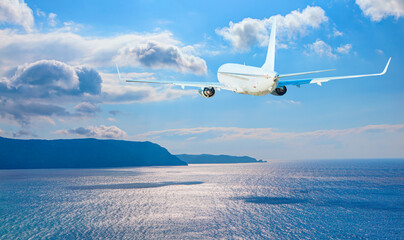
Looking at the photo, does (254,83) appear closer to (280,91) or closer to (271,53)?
(280,91)

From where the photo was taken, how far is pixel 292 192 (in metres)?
158

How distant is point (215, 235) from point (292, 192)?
88.6 metres

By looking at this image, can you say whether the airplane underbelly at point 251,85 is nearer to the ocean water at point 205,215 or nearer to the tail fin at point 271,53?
the tail fin at point 271,53

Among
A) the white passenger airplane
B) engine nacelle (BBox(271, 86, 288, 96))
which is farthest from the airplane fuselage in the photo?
engine nacelle (BBox(271, 86, 288, 96))

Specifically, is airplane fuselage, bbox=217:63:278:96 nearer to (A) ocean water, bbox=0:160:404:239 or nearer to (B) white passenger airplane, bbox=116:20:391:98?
(B) white passenger airplane, bbox=116:20:391:98

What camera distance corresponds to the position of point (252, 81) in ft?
147

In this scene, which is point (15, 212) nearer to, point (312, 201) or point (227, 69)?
point (227, 69)

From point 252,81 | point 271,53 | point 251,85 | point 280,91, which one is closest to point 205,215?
point 271,53

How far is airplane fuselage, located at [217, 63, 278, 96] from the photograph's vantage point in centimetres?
4231

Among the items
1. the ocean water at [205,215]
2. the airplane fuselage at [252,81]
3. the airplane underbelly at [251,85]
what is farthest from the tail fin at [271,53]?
the ocean water at [205,215]

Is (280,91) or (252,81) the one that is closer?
(280,91)

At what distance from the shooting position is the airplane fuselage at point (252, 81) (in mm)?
42312

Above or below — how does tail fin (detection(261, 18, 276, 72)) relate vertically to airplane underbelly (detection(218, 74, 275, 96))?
above

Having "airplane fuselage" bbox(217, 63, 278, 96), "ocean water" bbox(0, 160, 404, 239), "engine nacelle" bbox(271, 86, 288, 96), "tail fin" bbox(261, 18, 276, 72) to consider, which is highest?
"tail fin" bbox(261, 18, 276, 72)
